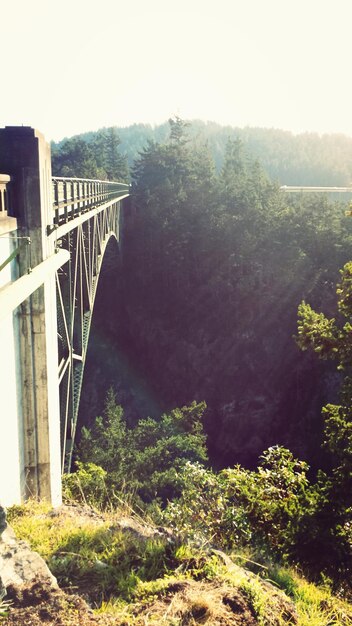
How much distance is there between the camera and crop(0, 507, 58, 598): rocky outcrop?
3398 mm

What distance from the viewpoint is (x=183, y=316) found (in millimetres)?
37312

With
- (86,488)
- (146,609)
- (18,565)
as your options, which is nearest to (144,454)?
(86,488)

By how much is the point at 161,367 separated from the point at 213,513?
103 feet

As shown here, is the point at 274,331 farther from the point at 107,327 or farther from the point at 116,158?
the point at 116,158

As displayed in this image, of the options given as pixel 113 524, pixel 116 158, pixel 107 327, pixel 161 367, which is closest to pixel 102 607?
pixel 113 524

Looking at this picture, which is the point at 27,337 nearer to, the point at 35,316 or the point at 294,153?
the point at 35,316

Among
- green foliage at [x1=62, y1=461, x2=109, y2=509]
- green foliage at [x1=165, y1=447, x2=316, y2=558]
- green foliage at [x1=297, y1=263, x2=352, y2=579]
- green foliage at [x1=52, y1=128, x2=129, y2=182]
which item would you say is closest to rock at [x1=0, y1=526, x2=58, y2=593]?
green foliage at [x1=165, y1=447, x2=316, y2=558]

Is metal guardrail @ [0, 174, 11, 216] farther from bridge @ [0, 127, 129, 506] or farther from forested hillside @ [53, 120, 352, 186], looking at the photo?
forested hillside @ [53, 120, 352, 186]

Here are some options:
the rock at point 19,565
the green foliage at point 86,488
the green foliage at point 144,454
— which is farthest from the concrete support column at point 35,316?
the green foliage at point 144,454

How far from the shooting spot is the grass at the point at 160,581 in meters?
3.33

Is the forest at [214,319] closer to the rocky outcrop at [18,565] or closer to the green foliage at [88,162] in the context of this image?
the green foliage at [88,162]

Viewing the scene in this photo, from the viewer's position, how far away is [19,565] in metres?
3.58

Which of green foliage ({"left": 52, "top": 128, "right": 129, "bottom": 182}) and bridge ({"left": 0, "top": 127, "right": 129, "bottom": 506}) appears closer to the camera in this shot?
bridge ({"left": 0, "top": 127, "right": 129, "bottom": 506})

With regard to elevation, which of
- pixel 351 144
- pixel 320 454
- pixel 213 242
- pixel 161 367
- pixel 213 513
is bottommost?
pixel 320 454
